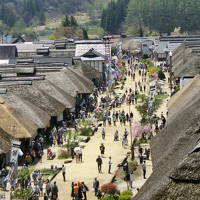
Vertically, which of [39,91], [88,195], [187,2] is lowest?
[88,195]

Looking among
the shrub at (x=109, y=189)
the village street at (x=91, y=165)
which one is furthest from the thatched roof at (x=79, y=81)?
the shrub at (x=109, y=189)

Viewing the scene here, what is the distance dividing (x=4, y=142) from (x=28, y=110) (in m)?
7.42

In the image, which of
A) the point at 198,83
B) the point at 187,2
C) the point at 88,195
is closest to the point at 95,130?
the point at 198,83

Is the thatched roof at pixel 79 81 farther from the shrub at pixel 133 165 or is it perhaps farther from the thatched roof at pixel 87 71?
the shrub at pixel 133 165

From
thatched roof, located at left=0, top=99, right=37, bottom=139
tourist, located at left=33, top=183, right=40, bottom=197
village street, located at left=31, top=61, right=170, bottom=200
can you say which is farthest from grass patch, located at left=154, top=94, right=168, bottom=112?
tourist, located at left=33, top=183, right=40, bottom=197

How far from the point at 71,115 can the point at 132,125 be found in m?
5.46

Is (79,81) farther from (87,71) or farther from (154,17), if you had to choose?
(154,17)

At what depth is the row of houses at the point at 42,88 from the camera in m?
33.8

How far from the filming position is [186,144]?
1772cm

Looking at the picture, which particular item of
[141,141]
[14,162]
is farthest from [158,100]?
[14,162]

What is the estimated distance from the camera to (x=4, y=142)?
29766 mm

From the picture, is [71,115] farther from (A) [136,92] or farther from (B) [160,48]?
(B) [160,48]

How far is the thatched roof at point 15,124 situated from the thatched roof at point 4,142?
1.43m

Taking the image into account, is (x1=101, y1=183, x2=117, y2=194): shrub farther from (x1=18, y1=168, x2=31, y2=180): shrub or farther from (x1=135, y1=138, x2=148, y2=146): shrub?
(x1=135, y1=138, x2=148, y2=146): shrub
